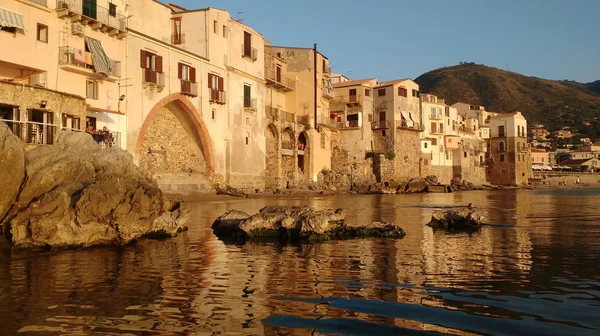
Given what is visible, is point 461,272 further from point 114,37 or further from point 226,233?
point 114,37

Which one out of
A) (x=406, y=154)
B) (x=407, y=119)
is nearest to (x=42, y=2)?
(x=407, y=119)

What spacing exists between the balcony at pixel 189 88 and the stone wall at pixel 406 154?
40.0m

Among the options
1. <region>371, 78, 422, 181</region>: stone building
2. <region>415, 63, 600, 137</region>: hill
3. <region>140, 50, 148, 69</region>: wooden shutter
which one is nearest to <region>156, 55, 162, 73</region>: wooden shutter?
<region>140, 50, 148, 69</region>: wooden shutter

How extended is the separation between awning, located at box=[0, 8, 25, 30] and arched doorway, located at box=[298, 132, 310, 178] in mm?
38402

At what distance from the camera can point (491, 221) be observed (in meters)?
25.7

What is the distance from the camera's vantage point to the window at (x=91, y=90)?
107ft

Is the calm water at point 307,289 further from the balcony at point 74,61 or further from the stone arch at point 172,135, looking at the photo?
the stone arch at point 172,135

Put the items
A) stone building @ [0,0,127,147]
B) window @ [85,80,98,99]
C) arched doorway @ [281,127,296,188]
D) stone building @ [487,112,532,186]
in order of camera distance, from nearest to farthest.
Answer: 1. stone building @ [0,0,127,147]
2. window @ [85,80,98,99]
3. arched doorway @ [281,127,296,188]
4. stone building @ [487,112,532,186]

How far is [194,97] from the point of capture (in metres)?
43.0

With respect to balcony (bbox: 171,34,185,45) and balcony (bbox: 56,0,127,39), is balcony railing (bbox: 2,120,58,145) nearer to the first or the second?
balcony (bbox: 56,0,127,39)

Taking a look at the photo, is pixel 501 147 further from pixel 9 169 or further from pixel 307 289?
pixel 307 289

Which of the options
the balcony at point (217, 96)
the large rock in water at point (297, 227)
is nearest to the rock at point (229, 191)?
the balcony at point (217, 96)

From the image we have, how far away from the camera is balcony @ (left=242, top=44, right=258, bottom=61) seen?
49.9 metres

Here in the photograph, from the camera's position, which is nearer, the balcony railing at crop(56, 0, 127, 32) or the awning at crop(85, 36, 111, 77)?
the balcony railing at crop(56, 0, 127, 32)
